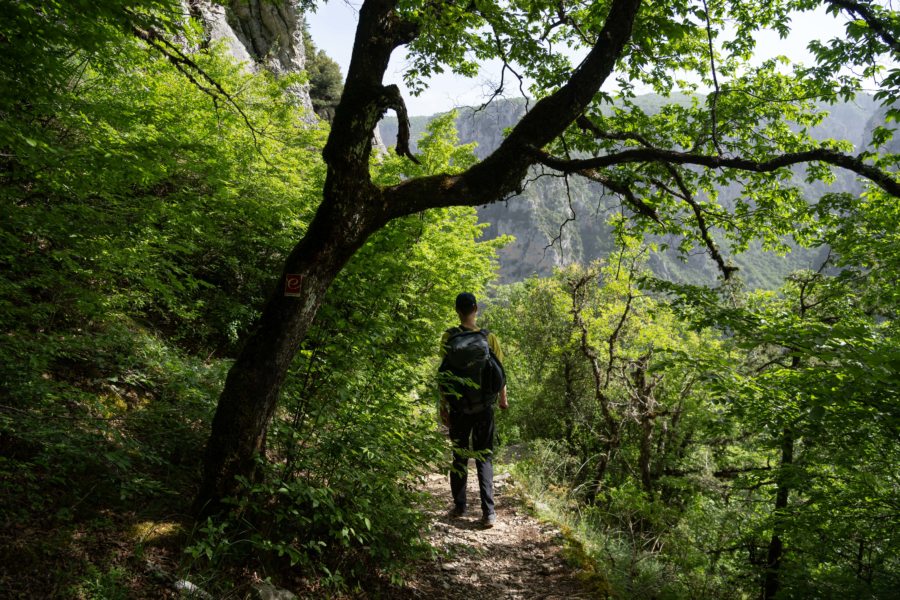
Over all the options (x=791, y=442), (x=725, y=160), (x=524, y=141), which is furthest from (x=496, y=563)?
(x=791, y=442)

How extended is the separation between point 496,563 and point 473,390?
1563mm

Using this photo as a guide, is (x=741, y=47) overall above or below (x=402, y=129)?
above

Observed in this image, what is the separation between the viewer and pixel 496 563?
13.6ft

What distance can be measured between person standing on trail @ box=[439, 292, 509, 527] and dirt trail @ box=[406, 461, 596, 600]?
303mm

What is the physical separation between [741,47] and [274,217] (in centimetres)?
725

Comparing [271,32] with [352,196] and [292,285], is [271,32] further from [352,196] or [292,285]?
[292,285]

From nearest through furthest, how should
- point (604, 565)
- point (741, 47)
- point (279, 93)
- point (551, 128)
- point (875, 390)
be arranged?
point (875, 390) < point (551, 128) < point (604, 565) < point (741, 47) < point (279, 93)

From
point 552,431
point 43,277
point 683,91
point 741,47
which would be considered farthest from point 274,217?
point 552,431

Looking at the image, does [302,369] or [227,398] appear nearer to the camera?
[227,398]

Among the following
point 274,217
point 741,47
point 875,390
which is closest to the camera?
point 875,390

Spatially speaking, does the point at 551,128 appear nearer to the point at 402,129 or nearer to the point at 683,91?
the point at 402,129

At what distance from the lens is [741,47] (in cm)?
608

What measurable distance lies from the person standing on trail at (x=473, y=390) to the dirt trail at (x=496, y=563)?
30 centimetres

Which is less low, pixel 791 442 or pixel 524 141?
pixel 524 141
